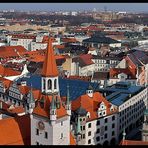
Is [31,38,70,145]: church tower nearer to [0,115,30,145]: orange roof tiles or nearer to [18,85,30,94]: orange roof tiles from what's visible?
[0,115,30,145]: orange roof tiles

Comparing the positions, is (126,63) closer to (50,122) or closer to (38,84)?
(38,84)

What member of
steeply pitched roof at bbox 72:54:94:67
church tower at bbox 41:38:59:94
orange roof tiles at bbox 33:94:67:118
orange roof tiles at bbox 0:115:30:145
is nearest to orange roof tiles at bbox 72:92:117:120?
orange roof tiles at bbox 0:115:30:145

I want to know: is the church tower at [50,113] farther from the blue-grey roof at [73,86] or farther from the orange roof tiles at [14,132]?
the blue-grey roof at [73,86]

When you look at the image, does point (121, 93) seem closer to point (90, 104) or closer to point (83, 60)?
point (90, 104)

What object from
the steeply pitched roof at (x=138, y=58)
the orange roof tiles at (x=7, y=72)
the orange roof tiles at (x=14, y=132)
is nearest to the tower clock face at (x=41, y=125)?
the orange roof tiles at (x=14, y=132)

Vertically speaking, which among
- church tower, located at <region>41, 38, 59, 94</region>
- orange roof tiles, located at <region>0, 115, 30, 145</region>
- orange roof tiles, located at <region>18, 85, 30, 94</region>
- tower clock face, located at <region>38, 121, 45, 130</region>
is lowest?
orange roof tiles, located at <region>18, 85, 30, 94</region>

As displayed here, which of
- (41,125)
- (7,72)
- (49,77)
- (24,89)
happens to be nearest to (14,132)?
(41,125)

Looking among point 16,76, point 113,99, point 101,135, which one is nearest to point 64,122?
point 101,135
